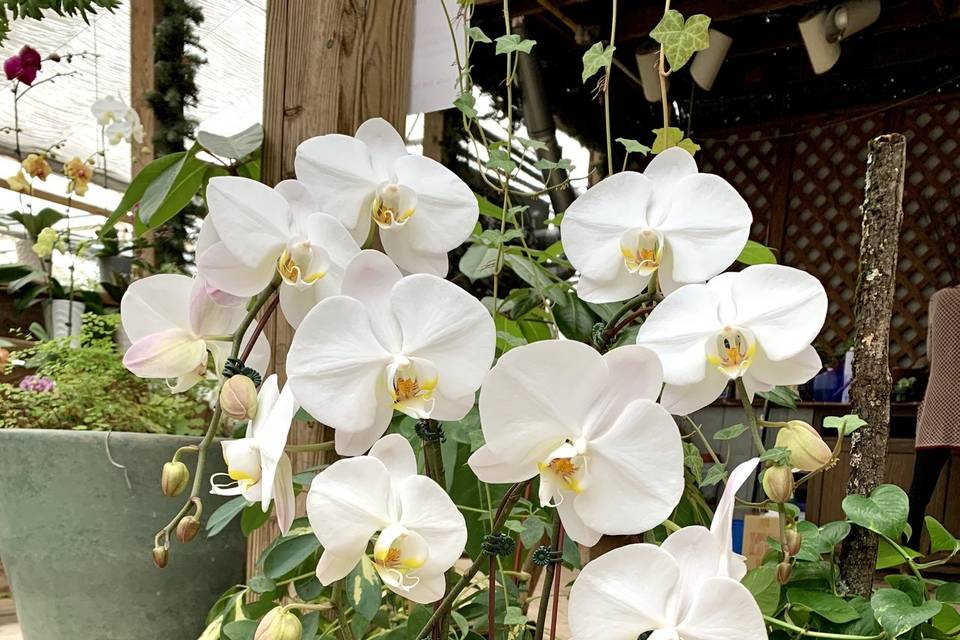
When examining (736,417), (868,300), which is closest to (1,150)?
(736,417)

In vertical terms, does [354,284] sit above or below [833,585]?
above

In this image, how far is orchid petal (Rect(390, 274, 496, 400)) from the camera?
33 cm

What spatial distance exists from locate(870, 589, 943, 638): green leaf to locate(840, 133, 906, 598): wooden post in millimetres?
60

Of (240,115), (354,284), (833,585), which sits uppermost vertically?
(240,115)

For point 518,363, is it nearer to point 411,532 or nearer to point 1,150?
point 411,532

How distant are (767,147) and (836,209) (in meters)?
0.59

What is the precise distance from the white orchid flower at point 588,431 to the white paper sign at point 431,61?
0.44 metres

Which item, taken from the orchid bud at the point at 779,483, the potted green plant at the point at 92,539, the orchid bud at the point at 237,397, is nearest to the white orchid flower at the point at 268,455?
the orchid bud at the point at 237,397

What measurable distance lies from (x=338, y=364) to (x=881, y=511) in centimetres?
40

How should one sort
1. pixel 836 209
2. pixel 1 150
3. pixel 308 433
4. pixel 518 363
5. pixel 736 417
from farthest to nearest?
pixel 1 150 → pixel 836 209 → pixel 736 417 → pixel 308 433 → pixel 518 363

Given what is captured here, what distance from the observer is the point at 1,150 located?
17.5 feet

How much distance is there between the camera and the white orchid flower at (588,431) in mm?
316

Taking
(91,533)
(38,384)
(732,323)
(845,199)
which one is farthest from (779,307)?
(845,199)

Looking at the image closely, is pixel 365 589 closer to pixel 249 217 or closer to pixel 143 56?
pixel 249 217
